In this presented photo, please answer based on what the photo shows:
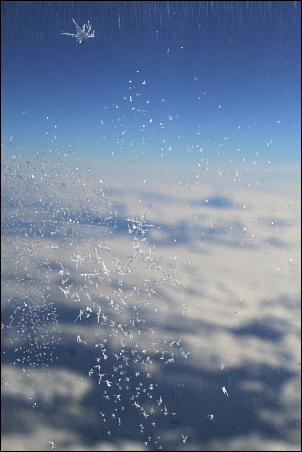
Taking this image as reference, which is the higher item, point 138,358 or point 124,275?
point 124,275

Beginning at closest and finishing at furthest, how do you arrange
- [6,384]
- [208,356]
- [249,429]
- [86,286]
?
1. [86,286]
2. [6,384]
3. [208,356]
4. [249,429]

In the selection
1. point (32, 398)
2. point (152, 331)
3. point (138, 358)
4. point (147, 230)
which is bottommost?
point (32, 398)

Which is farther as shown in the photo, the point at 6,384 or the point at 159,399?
the point at 6,384

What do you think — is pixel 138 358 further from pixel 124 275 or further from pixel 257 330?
pixel 257 330

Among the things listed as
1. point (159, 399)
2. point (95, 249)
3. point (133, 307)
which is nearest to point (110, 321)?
point (133, 307)

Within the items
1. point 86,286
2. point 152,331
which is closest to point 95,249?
point 86,286

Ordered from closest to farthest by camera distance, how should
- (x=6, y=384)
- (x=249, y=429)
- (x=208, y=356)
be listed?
(x=6, y=384)
(x=208, y=356)
(x=249, y=429)

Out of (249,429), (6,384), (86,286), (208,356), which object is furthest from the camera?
(249,429)

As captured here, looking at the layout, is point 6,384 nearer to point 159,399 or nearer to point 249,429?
point 159,399

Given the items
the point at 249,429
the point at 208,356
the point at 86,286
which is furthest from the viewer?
the point at 249,429

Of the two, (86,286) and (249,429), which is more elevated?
(86,286)
